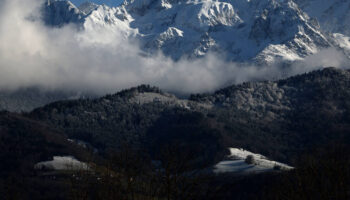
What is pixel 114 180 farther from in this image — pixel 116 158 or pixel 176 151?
pixel 176 151

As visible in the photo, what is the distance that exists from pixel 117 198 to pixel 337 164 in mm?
28234

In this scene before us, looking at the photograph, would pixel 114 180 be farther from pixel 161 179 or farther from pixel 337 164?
pixel 337 164

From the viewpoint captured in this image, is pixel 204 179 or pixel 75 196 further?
pixel 75 196

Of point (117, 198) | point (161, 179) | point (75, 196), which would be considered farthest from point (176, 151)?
point (75, 196)

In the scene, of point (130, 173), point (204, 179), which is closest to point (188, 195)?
point (204, 179)

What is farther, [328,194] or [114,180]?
[114,180]

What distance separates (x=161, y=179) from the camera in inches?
3243

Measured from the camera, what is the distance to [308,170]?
85562mm

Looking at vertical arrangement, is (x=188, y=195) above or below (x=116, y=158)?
below

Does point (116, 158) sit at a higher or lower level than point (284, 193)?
higher

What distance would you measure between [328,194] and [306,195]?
9.05 ft

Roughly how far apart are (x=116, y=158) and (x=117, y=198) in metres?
5.50

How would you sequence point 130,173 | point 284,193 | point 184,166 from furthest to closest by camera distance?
1. point 284,193
2. point 130,173
3. point 184,166

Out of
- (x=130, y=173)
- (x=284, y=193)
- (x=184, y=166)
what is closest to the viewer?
(x=184, y=166)
